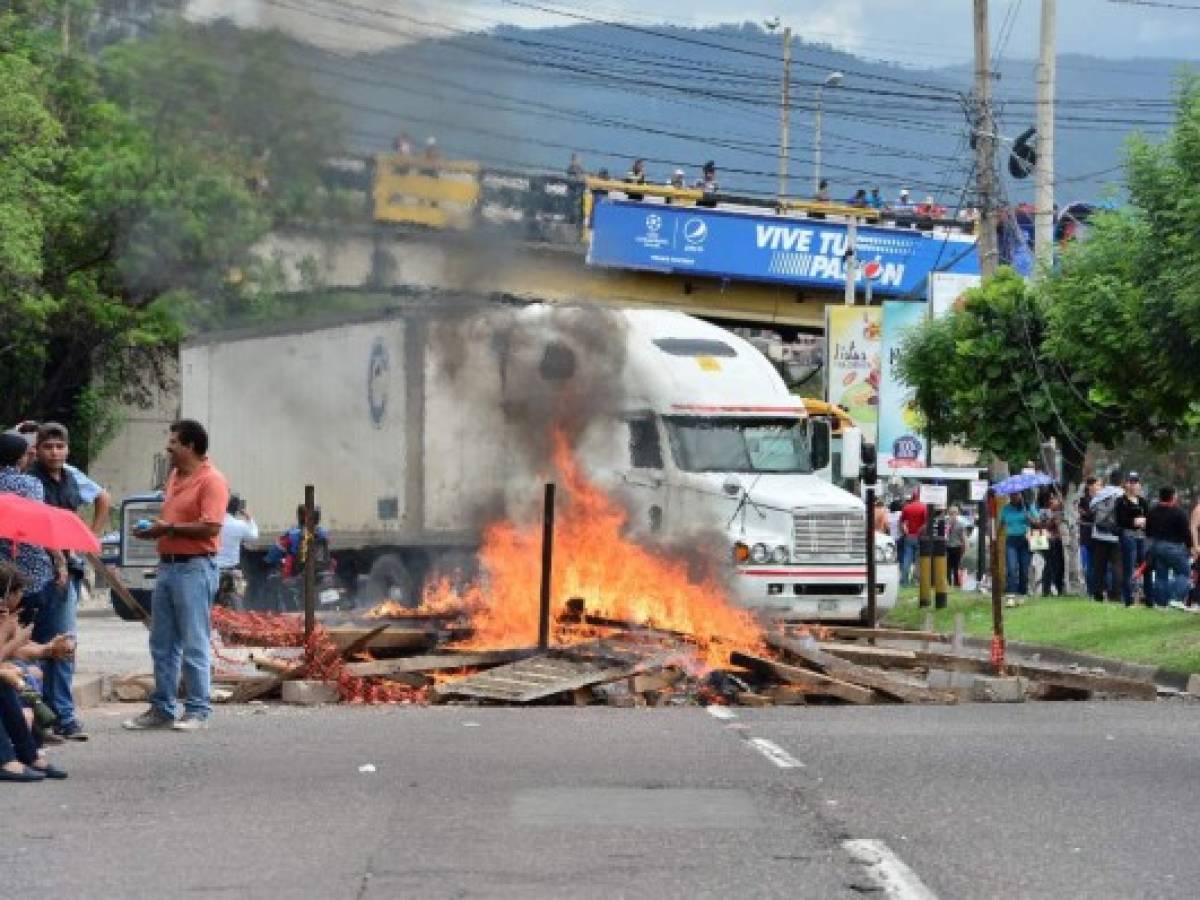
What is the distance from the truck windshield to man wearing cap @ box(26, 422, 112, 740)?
13.0 meters

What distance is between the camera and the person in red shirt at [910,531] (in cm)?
4238

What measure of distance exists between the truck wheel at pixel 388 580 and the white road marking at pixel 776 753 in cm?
1683

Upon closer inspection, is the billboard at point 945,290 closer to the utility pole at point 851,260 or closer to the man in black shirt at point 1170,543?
the utility pole at point 851,260

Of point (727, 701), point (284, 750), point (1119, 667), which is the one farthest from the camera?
point (1119, 667)

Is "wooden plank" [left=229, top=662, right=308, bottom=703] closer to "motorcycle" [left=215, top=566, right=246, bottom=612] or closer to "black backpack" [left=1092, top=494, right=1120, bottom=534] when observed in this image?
"motorcycle" [left=215, top=566, right=246, bottom=612]

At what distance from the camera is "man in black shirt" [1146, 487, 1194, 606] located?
31.3 meters

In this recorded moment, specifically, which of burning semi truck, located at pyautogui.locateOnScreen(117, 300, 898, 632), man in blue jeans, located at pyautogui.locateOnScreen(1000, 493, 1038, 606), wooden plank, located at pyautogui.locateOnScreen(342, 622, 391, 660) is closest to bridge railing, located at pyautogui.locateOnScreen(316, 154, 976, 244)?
burning semi truck, located at pyautogui.locateOnScreen(117, 300, 898, 632)

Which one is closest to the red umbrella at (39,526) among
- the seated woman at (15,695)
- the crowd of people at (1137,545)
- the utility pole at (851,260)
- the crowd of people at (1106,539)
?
the seated woman at (15,695)

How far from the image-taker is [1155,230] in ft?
101

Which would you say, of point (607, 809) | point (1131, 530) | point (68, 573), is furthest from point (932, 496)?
point (607, 809)

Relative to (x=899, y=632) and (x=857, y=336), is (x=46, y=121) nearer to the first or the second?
(x=857, y=336)

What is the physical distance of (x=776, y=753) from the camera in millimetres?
14711

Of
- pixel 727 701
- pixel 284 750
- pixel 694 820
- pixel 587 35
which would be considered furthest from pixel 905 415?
pixel 694 820

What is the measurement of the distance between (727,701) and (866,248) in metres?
36.0
